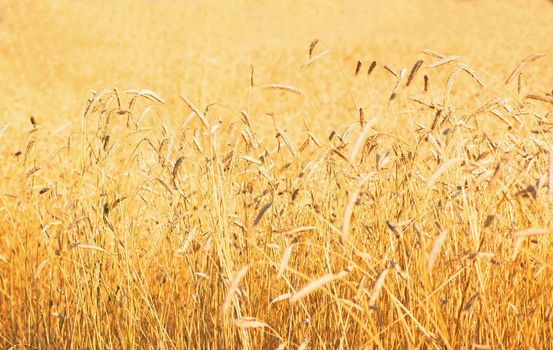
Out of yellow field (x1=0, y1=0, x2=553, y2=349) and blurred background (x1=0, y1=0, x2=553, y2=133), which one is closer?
yellow field (x1=0, y1=0, x2=553, y2=349)

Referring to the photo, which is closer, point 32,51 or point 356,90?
point 356,90

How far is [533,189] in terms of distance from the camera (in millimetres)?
962

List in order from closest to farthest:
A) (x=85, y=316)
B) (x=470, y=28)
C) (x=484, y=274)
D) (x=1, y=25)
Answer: (x=484, y=274)
(x=85, y=316)
(x=1, y=25)
(x=470, y=28)

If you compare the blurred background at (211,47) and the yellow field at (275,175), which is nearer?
the yellow field at (275,175)

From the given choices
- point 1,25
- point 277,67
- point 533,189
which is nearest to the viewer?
point 533,189

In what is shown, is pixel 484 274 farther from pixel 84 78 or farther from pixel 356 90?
pixel 84 78

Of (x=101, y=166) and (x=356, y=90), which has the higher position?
(x=101, y=166)

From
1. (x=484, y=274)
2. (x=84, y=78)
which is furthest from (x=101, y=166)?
(x=84, y=78)

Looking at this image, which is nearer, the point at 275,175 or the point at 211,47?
the point at 275,175

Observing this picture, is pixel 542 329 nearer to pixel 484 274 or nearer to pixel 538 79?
pixel 484 274

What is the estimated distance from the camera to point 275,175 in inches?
66.7

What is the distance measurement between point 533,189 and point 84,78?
8022 millimetres

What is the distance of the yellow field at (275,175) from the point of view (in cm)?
129

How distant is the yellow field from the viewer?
4.22ft
